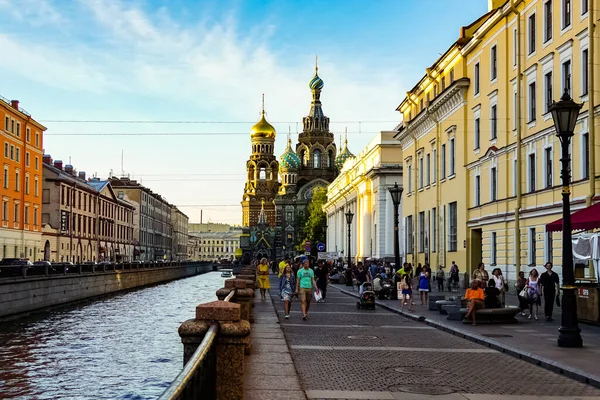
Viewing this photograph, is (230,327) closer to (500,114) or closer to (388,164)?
(500,114)

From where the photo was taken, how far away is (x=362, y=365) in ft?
45.0

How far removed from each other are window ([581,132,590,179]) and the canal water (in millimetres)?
14366

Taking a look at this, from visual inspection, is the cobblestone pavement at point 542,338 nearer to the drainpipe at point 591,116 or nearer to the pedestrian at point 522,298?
the pedestrian at point 522,298

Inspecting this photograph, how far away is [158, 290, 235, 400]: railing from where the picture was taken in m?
5.45

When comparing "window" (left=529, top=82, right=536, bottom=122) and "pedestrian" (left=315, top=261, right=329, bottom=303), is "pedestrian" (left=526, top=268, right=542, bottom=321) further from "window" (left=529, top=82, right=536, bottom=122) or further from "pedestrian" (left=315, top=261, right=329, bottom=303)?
"pedestrian" (left=315, top=261, right=329, bottom=303)

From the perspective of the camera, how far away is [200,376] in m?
7.07

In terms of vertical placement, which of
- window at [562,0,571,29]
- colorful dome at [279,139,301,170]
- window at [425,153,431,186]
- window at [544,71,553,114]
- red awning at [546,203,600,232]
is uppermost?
colorful dome at [279,139,301,170]

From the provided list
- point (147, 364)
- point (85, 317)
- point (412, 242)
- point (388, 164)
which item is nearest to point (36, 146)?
point (388, 164)

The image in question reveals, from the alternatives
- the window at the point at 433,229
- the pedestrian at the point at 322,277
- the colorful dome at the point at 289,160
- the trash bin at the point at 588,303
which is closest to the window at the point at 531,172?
the pedestrian at the point at 322,277

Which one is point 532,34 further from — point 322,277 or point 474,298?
point 474,298

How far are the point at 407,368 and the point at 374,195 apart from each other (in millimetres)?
59414

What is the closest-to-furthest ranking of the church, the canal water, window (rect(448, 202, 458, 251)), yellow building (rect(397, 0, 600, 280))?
the canal water, yellow building (rect(397, 0, 600, 280)), window (rect(448, 202, 458, 251)), the church

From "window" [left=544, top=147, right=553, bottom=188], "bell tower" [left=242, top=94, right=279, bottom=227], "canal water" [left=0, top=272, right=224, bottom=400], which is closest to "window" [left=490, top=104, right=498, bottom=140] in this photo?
"window" [left=544, top=147, right=553, bottom=188]

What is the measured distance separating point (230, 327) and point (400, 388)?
12.6ft
